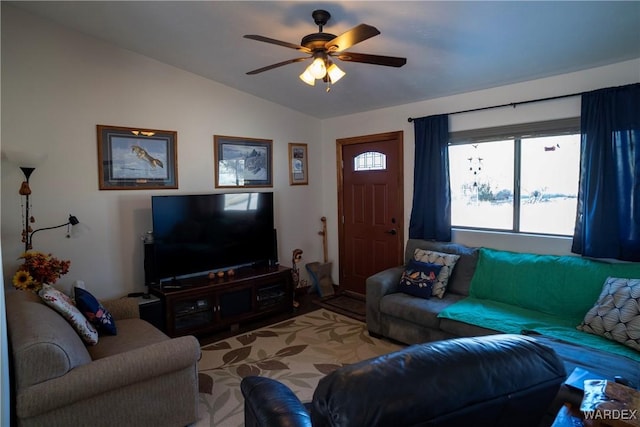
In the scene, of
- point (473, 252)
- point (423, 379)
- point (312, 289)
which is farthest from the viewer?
point (312, 289)

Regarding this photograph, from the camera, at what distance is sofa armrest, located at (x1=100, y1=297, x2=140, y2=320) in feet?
10.0

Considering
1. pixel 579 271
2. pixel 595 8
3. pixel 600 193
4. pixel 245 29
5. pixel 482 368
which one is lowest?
pixel 579 271

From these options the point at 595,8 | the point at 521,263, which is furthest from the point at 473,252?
the point at 595,8

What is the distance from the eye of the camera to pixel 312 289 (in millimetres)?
5156

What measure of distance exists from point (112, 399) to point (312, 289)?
3.28m

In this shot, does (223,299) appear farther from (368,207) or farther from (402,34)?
(402,34)

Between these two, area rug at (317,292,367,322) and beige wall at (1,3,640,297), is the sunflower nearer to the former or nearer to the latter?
beige wall at (1,3,640,297)

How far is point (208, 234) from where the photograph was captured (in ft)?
12.7

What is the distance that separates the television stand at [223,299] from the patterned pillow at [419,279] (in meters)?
1.39

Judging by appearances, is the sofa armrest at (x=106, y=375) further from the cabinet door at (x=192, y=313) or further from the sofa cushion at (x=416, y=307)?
the sofa cushion at (x=416, y=307)

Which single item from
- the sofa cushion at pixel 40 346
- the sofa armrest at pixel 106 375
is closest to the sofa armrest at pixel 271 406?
the sofa armrest at pixel 106 375

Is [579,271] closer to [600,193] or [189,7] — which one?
[600,193]

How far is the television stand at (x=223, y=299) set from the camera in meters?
3.52

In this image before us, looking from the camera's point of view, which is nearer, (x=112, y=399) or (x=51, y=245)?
(x=112, y=399)
